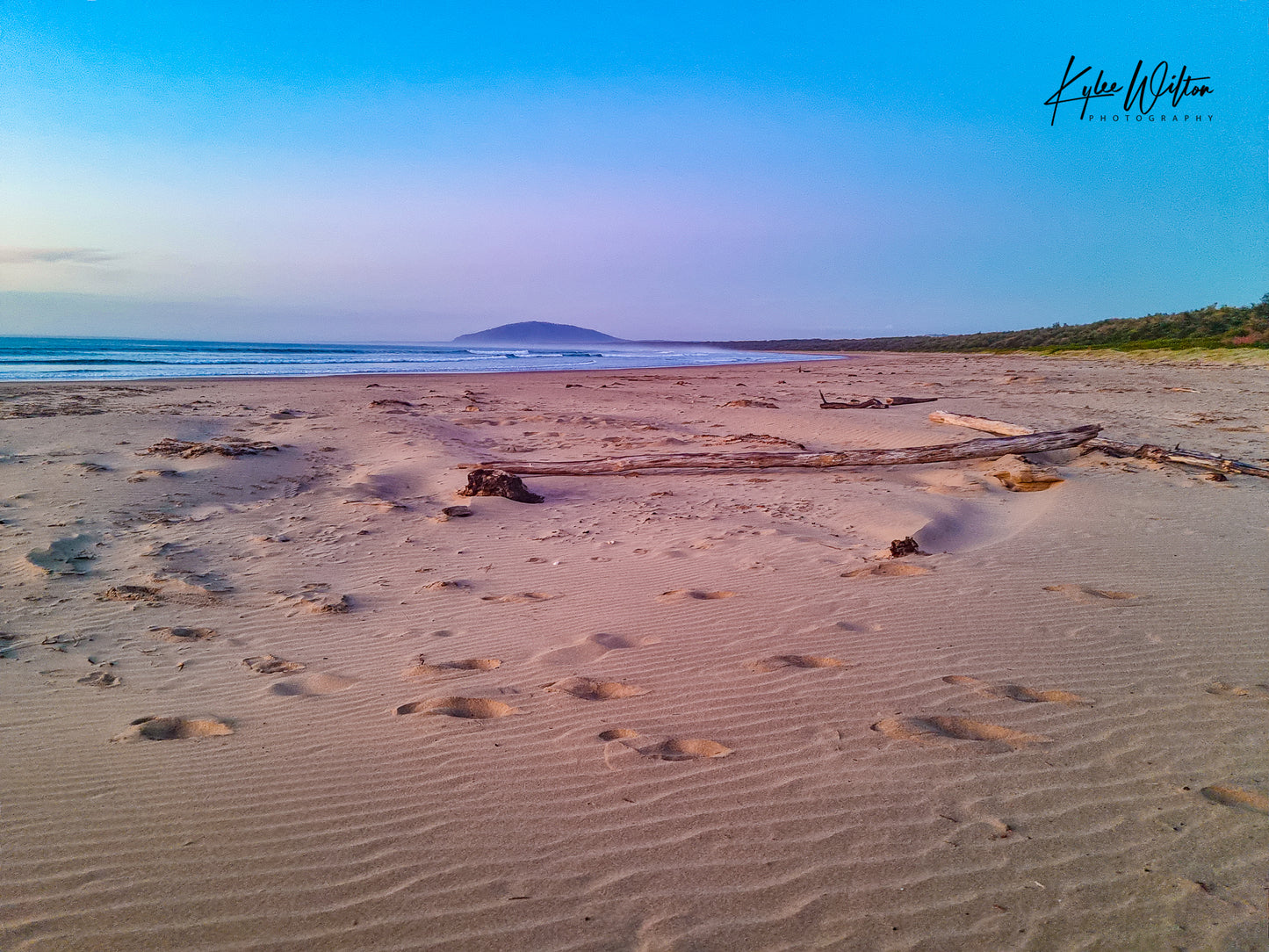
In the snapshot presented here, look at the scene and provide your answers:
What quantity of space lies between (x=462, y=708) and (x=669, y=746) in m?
1.10

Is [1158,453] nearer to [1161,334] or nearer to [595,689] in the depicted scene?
[595,689]

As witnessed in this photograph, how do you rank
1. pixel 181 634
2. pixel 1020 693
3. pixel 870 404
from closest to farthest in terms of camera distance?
pixel 1020 693, pixel 181 634, pixel 870 404

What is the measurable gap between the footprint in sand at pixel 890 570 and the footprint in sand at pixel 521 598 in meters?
2.25

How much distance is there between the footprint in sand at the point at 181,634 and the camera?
448 centimetres

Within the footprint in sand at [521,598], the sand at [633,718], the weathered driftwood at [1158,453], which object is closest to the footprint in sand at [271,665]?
the sand at [633,718]

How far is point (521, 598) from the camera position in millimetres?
5184

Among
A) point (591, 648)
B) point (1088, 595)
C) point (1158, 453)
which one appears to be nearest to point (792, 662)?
point (591, 648)

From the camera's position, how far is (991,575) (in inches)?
Result: 209

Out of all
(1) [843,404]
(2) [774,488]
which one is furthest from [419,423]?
(1) [843,404]

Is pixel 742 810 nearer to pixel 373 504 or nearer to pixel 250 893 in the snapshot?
pixel 250 893

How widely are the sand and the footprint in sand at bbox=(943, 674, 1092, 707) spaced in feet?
0.09

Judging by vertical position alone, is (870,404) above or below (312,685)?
above

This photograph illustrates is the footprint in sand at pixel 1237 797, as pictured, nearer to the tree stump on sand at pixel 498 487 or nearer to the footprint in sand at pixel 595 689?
the footprint in sand at pixel 595 689

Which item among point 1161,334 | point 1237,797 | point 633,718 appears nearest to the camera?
point 1237,797
